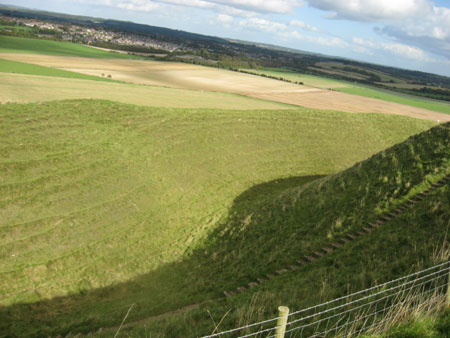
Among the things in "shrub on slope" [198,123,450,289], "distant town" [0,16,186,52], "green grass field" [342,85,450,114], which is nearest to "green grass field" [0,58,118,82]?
"shrub on slope" [198,123,450,289]

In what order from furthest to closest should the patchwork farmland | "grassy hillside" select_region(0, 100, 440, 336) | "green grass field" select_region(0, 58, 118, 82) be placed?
"green grass field" select_region(0, 58, 118, 82) < "grassy hillside" select_region(0, 100, 440, 336) < the patchwork farmland

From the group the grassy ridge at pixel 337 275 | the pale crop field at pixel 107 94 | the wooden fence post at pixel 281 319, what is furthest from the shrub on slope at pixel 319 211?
the pale crop field at pixel 107 94

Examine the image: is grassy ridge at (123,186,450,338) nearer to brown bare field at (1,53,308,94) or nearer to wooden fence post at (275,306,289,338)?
wooden fence post at (275,306,289,338)

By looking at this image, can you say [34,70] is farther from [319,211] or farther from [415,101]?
[415,101]

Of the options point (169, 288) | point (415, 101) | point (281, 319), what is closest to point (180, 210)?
point (169, 288)

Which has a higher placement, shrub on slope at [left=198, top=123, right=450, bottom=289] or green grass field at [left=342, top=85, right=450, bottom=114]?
green grass field at [left=342, top=85, right=450, bottom=114]

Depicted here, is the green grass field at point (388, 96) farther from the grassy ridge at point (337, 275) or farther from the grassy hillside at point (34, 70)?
the grassy ridge at point (337, 275)

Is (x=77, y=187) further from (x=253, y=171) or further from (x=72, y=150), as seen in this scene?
(x=253, y=171)

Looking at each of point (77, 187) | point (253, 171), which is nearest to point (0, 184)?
point (77, 187)
